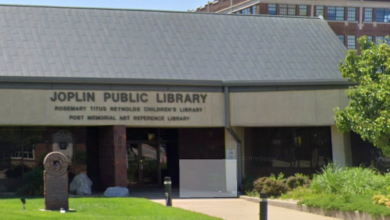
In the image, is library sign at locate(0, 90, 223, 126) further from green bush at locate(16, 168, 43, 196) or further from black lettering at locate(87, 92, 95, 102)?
green bush at locate(16, 168, 43, 196)

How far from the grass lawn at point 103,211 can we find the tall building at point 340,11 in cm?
6033

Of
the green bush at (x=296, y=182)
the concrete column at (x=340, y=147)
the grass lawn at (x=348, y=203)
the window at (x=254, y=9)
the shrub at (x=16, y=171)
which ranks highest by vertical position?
the window at (x=254, y=9)

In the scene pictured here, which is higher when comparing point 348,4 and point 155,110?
point 348,4

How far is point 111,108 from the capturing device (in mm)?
28109

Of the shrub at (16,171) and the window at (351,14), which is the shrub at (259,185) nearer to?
the shrub at (16,171)

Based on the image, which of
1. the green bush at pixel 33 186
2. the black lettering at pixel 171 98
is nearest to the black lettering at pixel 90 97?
the black lettering at pixel 171 98

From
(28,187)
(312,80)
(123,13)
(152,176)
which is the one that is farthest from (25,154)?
(312,80)

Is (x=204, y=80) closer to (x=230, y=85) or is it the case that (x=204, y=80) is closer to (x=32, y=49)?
(x=230, y=85)

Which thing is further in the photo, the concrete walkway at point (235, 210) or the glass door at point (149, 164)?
the glass door at point (149, 164)

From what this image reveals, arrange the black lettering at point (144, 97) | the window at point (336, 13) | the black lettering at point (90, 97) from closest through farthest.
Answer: the black lettering at point (90, 97)
the black lettering at point (144, 97)
the window at point (336, 13)

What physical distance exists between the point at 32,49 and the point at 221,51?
854 centimetres

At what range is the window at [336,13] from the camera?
85.4 metres

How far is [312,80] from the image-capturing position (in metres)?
28.8

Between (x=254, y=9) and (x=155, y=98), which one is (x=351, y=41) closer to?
(x=254, y=9)
